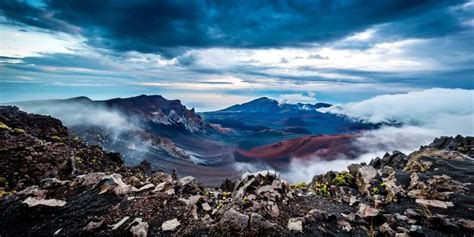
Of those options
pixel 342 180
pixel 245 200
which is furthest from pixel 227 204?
pixel 342 180

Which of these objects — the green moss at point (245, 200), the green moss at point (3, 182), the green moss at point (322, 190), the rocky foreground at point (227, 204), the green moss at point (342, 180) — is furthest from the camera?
the green moss at point (342, 180)

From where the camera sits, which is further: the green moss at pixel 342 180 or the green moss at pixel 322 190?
the green moss at pixel 342 180

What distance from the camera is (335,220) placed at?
12.9 meters

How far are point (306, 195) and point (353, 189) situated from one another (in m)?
4.17

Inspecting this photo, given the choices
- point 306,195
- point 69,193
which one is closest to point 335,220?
point 306,195

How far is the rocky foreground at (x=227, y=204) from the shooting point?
11.9 meters

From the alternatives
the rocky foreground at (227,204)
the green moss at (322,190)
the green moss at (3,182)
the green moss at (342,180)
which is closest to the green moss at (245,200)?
the rocky foreground at (227,204)

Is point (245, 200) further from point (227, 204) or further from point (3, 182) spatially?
point (3, 182)

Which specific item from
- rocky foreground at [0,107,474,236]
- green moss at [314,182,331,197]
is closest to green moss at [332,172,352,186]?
rocky foreground at [0,107,474,236]

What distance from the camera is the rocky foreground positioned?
11898mm

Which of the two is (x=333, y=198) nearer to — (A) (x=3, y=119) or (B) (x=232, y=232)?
(B) (x=232, y=232)

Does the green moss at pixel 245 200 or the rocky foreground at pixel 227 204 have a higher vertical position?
the green moss at pixel 245 200

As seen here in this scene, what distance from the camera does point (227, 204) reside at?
1338 cm

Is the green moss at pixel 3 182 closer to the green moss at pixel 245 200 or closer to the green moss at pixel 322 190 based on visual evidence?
the green moss at pixel 245 200
